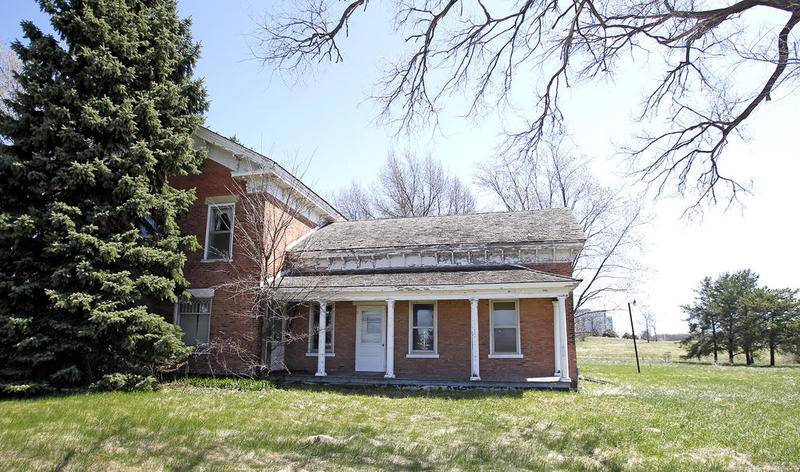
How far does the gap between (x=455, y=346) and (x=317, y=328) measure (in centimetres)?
498

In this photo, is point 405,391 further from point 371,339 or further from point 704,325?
point 704,325

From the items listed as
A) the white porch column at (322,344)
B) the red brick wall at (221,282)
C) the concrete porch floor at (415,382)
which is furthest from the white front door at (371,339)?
Result: the red brick wall at (221,282)

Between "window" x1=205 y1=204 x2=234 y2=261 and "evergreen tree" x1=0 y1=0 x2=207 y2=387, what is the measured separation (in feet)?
7.89

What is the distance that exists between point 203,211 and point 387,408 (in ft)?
32.6

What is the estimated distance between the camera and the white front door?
1723 cm

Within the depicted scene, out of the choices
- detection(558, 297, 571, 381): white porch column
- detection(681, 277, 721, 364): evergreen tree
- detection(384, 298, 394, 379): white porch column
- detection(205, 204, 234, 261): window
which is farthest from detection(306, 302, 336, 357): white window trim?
detection(681, 277, 721, 364): evergreen tree

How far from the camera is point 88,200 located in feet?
41.7

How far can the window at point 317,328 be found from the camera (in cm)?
1761

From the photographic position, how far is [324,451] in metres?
7.31

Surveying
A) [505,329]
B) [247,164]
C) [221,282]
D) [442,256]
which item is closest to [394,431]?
[505,329]

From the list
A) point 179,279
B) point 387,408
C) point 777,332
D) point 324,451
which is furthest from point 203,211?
point 777,332

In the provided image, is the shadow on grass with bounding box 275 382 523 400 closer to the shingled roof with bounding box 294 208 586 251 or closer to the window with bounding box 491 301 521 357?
the window with bounding box 491 301 521 357

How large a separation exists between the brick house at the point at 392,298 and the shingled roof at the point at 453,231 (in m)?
0.11

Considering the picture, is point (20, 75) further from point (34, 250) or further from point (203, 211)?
A: point (203, 211)
